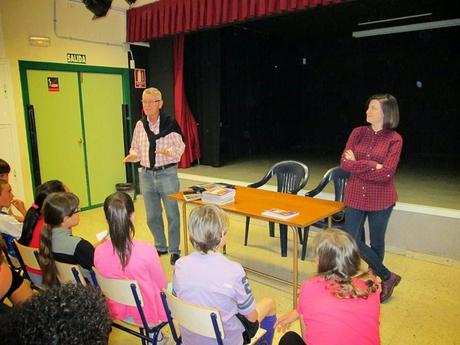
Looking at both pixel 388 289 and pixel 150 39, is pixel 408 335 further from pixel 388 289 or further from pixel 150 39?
pixel 150 39

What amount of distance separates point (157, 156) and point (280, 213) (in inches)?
50.4

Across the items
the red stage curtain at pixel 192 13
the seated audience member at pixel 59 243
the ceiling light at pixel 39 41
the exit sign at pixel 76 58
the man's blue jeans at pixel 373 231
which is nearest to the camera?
Answer: the seated audience member at pixel 59 243

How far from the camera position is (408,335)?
2283 mm

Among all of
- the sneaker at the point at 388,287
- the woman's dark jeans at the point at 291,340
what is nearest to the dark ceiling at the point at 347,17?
the sneaker at the point at 388,287

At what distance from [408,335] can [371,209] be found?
2.66ft

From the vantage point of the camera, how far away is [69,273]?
1.88 metres

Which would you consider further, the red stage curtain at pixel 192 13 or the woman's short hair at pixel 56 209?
the red stage curtain at pixel 192 13

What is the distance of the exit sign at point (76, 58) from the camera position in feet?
15.8

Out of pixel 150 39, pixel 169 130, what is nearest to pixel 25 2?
pixel 150 39

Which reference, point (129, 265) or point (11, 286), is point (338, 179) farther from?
point (11, 286)

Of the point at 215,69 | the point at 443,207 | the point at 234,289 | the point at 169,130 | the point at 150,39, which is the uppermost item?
the point at 150,39

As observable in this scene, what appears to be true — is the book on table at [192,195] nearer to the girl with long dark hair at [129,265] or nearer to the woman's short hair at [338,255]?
the girl with long dark hair at [129,265]

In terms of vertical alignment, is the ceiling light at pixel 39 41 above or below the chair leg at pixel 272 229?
above

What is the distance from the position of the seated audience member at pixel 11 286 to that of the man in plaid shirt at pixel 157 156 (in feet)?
5.74
